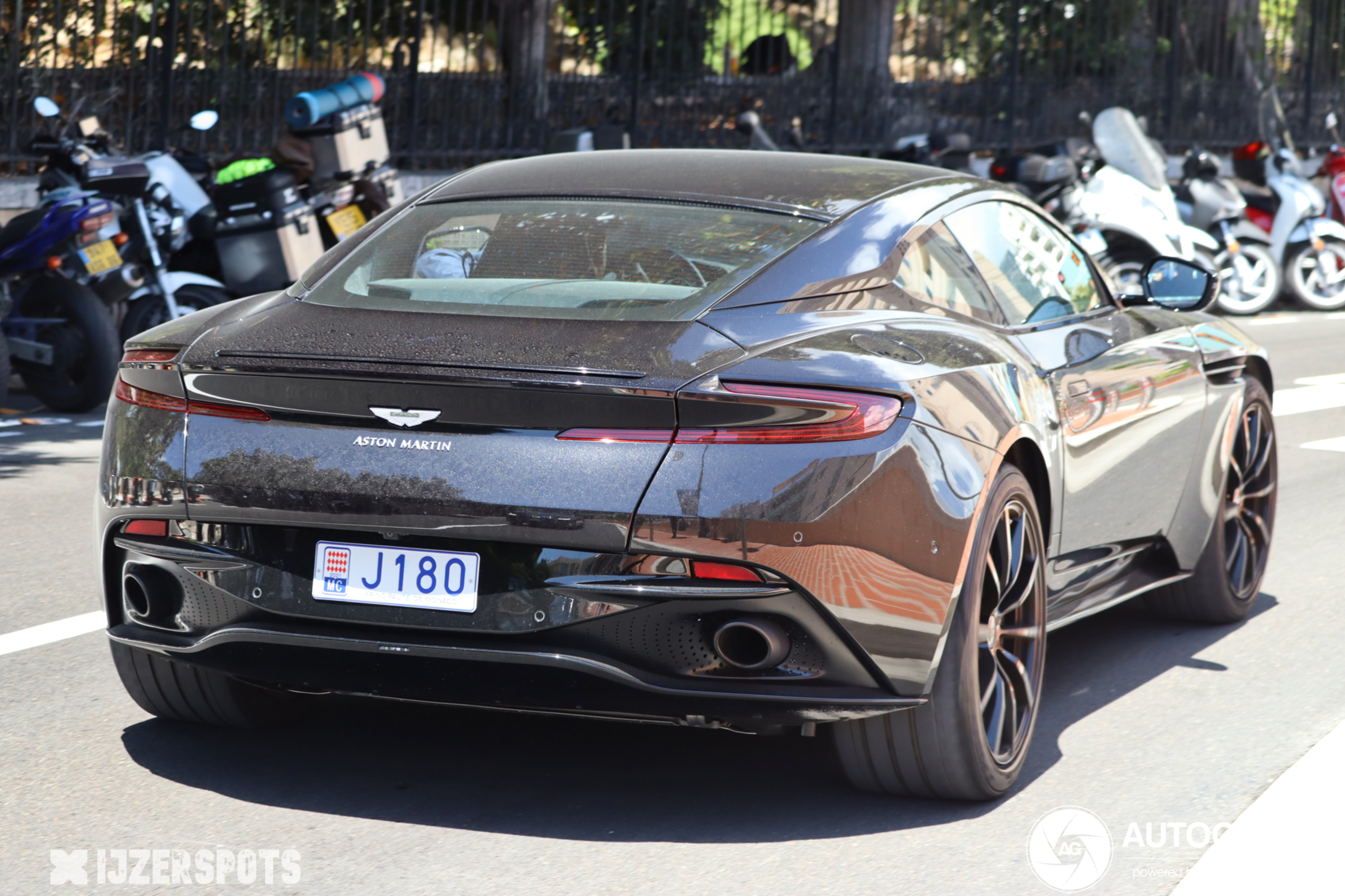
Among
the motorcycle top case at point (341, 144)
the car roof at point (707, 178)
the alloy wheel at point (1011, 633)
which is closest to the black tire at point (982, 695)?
the alloy wheel at point (1011, 633)

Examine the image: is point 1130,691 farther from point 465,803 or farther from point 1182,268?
point 465,803

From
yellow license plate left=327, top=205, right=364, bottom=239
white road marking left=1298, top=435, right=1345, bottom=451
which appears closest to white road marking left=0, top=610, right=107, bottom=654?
yellow license plate left=327, top=205, right=364, bottom=239

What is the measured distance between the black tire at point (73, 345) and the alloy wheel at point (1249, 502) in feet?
19.4

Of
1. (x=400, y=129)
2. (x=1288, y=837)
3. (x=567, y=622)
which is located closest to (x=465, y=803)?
(x=567, y=622)

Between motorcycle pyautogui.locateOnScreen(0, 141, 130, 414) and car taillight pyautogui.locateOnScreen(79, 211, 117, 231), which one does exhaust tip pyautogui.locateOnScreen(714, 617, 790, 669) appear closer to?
motorcycle pyautogui.locateOnScreen(0, 141, 130, 414)

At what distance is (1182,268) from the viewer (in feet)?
18.5

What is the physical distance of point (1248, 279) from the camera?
54.3 feet

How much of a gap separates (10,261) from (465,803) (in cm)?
663

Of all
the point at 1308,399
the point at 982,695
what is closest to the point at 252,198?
the point at 1308,399

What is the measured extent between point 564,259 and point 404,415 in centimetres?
76

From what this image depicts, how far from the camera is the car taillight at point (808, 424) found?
10.9ft

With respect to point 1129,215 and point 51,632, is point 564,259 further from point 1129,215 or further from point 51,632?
point 1129,215

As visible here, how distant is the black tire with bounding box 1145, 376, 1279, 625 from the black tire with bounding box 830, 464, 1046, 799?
1.68 meters

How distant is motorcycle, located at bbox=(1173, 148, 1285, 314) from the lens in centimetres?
1650
